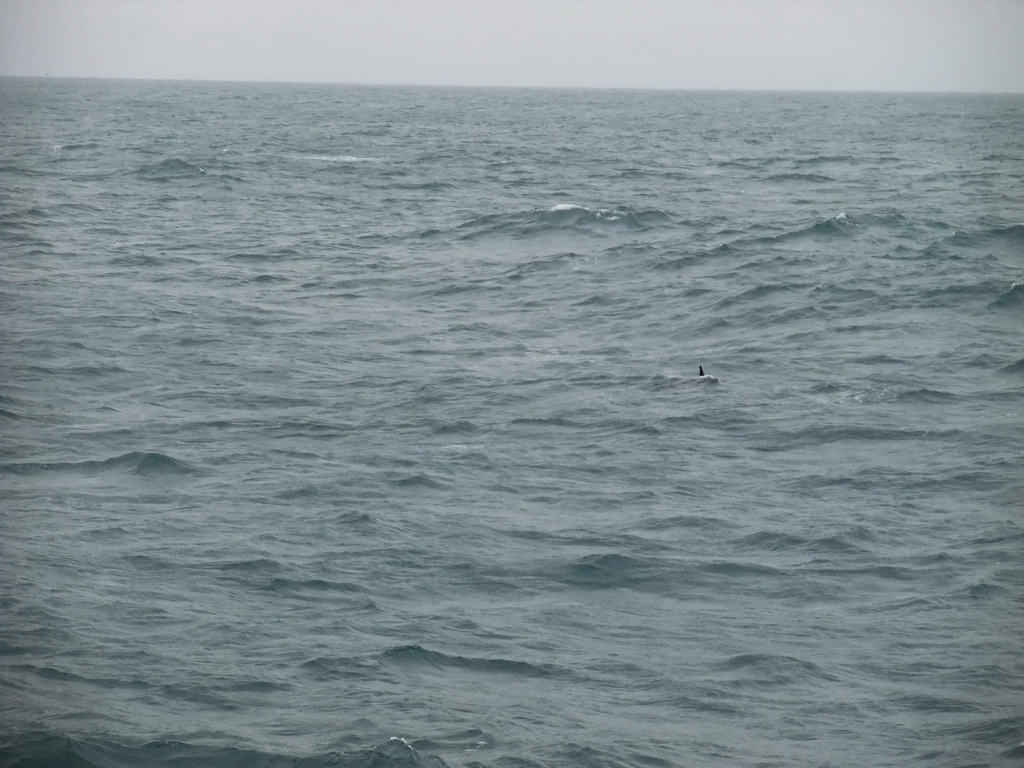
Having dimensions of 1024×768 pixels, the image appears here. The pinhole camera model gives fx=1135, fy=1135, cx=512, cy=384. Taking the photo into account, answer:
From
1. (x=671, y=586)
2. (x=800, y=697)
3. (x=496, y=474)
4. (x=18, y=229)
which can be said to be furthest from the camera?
(x=18, y=229)

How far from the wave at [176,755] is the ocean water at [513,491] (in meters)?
0.04

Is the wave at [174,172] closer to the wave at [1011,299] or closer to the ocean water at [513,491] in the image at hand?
the ocean water at [513,491]

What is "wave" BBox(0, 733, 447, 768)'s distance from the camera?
1084 cm

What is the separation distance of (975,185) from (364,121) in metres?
62.2

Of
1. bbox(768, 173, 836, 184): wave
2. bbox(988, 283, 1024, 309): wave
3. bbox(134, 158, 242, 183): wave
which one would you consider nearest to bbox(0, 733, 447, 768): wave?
bbox(988, 283, 1024, 309): wave

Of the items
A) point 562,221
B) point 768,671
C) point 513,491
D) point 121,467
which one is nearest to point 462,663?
point 768,671

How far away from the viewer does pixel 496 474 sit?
749 inches

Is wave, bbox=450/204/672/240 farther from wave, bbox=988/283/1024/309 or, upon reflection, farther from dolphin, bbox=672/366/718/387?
dolphin, bbox=672/366/718/387

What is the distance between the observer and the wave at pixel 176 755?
35.6 feet

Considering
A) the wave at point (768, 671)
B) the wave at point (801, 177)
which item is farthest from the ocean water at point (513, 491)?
the wave at point (801, 177)

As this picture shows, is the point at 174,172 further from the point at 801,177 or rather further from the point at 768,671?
the point at 768,671

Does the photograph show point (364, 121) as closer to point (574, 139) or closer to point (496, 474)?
point (574, 139)

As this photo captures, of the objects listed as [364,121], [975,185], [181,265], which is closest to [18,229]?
[181,265]

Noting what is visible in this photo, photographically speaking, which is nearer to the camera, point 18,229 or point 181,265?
point 181,265
